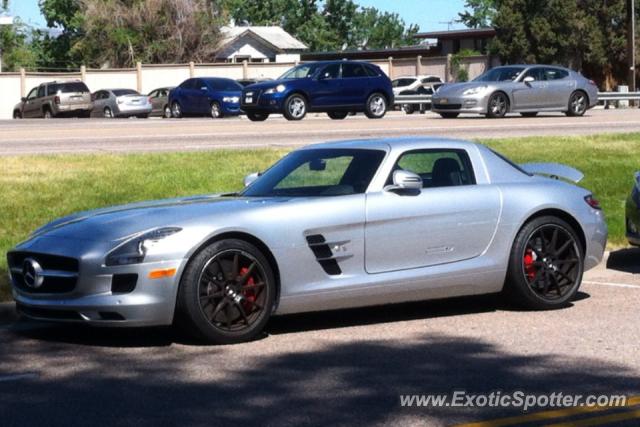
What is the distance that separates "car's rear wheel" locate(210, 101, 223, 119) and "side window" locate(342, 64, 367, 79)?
30.9ft

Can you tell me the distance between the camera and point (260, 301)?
28.0 feet

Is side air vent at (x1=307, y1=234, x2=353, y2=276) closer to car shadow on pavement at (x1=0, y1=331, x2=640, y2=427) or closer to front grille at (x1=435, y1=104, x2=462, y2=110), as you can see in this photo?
car shadow on pavement at (x1=0, y1=331, x2=640, y2=427)

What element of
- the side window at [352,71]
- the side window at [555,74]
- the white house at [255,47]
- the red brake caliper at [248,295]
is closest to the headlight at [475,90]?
the side window at [555,74]

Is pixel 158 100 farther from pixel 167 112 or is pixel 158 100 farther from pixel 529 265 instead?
pixel 529 265

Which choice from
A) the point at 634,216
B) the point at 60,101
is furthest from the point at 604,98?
the point at 634,216

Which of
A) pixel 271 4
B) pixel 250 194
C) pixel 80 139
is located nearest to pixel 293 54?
pixel 271 4

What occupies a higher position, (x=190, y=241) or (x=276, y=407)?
(x=190, y=241)

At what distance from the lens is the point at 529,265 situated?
9781mm

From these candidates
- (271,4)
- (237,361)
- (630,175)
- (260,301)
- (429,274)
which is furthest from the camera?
A: (271,4)

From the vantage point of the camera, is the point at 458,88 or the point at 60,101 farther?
the point at 60,101

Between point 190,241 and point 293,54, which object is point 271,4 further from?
point 190,241

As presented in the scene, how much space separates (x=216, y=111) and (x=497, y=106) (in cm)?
1346

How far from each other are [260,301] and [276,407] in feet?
6.08

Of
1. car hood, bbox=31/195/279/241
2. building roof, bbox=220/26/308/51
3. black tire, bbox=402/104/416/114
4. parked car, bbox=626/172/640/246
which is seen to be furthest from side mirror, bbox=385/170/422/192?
building roof, bbox=220/26/308/51
